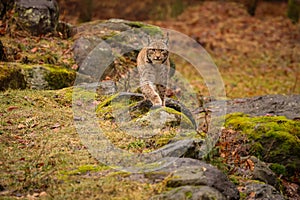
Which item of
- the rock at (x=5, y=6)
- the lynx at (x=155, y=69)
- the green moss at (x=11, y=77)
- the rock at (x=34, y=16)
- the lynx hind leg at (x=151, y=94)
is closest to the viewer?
the lynx hind leg at (x=151, y=94)

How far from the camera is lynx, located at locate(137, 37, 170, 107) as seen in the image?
7274 mm

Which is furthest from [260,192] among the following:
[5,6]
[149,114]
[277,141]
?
[5,6]

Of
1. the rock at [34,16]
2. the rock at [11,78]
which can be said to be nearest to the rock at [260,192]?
A: the rock at [11,78]

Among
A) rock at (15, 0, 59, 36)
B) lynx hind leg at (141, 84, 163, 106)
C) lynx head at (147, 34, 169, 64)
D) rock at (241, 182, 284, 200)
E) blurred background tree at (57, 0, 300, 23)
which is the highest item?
blurred background tree at (57, 0, 300, 23)

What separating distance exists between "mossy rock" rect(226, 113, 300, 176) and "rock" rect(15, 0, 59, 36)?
6.03 m

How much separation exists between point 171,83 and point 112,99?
4743 mm

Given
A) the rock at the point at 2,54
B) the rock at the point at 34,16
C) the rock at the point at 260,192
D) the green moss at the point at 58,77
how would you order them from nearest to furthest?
the rock at the point at 260,192 < the green moss at the point at 58,77 < the rock at the point at 2,54 < the rock at the point at 34,16

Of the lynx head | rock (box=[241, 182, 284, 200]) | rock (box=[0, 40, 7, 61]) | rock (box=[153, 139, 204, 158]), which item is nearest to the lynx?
the lynx head

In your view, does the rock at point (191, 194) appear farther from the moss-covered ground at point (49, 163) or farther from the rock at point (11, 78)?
the rock at point (11, 78)

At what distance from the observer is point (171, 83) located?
1211 cm

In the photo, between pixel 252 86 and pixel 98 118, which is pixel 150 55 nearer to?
pixel 98 118

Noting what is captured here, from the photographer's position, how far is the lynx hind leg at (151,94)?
6.97 m

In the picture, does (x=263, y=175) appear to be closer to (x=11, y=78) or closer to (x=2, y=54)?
(x=11, y=78)

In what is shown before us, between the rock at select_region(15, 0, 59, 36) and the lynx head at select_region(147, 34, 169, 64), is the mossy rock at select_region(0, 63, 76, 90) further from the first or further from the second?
the lynx head at select_region(147, 34, 169, 64)
